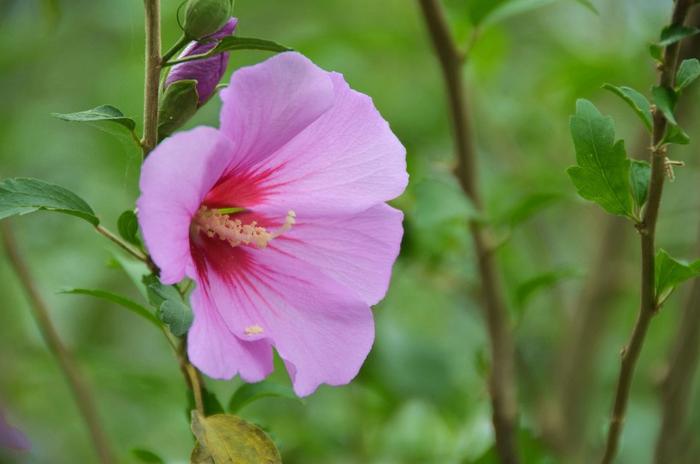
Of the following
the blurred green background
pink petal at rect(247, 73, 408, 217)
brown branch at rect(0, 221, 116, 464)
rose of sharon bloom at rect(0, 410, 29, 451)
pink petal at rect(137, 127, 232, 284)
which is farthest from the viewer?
the blurred green background

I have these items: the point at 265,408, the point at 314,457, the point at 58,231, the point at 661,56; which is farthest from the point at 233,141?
the point at 58,231

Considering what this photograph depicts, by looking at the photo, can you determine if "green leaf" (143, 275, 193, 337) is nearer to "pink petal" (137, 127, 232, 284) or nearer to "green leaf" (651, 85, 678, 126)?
"pink petal" (137, 127, 232, 284)

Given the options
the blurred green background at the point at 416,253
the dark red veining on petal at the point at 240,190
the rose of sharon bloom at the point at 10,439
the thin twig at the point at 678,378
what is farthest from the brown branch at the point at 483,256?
the rose of sharon bloom at the point at 10,439

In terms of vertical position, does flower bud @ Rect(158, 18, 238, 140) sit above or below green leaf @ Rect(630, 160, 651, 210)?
above

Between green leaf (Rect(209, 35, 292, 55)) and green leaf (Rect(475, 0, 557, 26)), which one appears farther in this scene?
green leaf (Rect(475, 0, 557, 26))

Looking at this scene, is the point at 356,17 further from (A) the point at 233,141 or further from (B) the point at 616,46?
(A) the point at 233,141

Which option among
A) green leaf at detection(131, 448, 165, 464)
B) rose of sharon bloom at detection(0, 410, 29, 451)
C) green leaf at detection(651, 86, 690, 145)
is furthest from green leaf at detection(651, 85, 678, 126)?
rose of sharon bloom at detection(0, 410, 29, 451)

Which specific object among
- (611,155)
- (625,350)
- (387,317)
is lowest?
(387,317)
